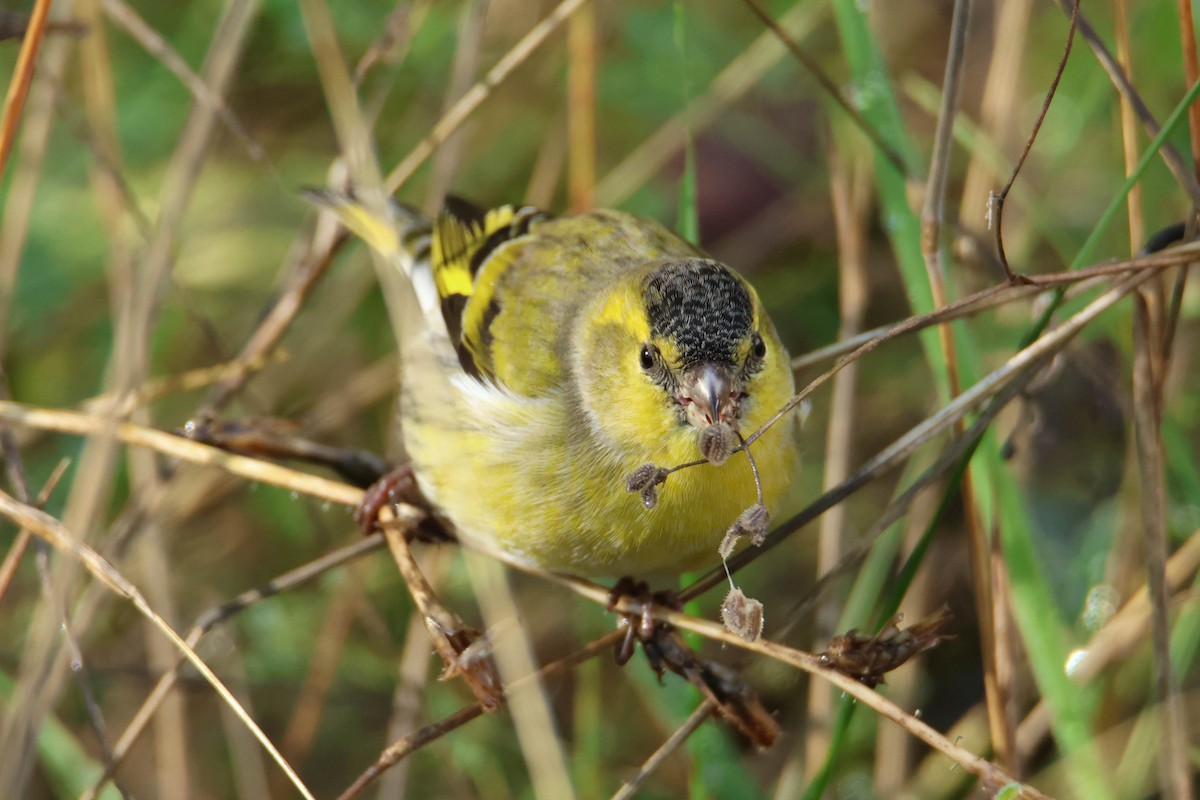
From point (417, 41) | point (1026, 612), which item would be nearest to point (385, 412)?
point (417, 41)

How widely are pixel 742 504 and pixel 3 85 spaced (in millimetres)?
3214

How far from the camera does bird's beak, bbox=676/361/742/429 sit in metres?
2.29

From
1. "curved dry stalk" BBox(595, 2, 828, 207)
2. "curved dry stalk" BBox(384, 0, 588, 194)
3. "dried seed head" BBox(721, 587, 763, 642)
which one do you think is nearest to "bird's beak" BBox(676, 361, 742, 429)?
"dried seed head" BBox(721, 587, 763, 642)

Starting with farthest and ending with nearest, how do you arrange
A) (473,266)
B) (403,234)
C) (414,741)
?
(403,234) → (473,266) → (414,741)

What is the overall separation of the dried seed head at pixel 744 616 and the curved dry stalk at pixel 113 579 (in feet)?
2.48

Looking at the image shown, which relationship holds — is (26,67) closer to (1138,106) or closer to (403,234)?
(403,234)

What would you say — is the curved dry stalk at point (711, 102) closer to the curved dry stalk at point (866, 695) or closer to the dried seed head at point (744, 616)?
the curved dry stalk at point (866, 695)

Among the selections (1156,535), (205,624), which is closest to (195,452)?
(205,624)

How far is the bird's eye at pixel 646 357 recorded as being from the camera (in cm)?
246

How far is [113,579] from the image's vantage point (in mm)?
2158

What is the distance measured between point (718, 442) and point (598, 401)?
1.42ft

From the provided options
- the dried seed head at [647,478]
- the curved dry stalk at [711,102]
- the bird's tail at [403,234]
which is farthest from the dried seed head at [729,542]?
the curved dry stalk at [711,102]

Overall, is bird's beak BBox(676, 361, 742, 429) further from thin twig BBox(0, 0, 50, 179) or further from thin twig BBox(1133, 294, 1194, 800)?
thin twig BBox(0, 0, 50, 179)

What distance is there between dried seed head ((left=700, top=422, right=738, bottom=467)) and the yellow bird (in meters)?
0.03
